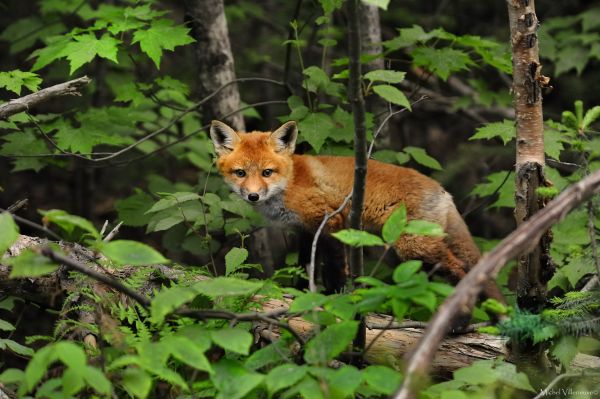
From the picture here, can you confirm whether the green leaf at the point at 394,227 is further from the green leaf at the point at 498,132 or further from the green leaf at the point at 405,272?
the green leaf at the point at 498,132

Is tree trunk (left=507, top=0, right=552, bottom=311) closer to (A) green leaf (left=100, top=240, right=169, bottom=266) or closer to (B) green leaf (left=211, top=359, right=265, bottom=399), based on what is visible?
(B) green leaf (left=211, top=359, right=265, bottom=399)

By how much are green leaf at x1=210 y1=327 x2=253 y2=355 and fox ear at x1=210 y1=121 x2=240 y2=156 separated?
2864mm

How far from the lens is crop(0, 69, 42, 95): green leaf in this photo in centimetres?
429

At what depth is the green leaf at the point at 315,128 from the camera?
4.88 metres

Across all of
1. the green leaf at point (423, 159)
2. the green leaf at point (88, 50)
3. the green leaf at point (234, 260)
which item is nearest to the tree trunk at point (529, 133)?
the green leaf at point (234, 260)

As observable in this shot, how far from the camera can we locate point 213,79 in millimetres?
5914

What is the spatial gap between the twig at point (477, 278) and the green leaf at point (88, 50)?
324 cm

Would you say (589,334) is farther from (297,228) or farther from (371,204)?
(297,228)

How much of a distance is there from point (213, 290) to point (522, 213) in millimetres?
1876

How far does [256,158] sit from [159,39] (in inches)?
48.8

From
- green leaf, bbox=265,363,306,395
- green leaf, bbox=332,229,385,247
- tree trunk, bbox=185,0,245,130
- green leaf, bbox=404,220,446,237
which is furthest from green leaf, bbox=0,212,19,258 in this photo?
tree trunk, bbox=185,0,245,130

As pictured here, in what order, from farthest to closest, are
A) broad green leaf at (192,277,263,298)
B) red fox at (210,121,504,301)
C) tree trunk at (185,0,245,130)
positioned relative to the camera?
tree trunk at (185,0,245,130) → red fox at (210,121,504,301) → broad green leaf at (192,277,263,298)

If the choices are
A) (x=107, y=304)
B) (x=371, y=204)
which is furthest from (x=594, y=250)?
(x=107, y=304)

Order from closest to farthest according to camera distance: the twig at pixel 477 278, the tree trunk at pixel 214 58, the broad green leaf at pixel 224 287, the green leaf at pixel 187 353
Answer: the twig at pixel 477 278, the green leaf at pixel 187 353, the broad green leaf at pixel 224 287, the tree trunk at pixel 214 58
